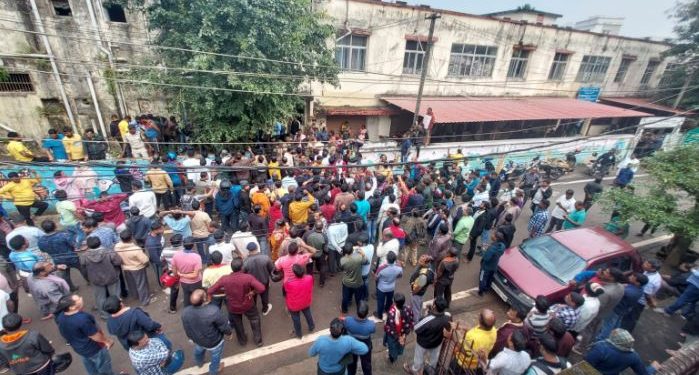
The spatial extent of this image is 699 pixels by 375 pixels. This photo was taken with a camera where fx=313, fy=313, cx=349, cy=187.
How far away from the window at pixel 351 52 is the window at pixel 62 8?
9976mm

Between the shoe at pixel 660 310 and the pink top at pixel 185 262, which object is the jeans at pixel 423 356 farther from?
Result: the shoe at pixel 660 310

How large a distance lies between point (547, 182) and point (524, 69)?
14047 mm

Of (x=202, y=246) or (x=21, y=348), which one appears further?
(x=202, y=246)

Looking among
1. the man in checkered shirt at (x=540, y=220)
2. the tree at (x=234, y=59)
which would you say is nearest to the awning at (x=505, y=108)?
the tree at (x=234, y=59)

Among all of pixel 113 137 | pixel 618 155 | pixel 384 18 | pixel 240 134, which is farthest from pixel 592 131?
pixel 113 137

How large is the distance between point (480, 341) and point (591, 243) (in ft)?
13.6

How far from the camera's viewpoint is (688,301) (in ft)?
19.3

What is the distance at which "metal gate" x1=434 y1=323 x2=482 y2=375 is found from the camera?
3.97m

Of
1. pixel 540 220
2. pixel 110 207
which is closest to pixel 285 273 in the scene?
pixel 110 207

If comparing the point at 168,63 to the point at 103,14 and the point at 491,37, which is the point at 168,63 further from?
the point at 491,37

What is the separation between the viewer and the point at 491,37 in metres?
17.1

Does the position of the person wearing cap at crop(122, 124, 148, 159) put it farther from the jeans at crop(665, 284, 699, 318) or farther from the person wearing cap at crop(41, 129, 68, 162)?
the jeans at crop(665, 284, 699, 318)

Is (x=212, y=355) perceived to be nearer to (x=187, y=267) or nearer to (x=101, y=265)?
(x=187, y=267)

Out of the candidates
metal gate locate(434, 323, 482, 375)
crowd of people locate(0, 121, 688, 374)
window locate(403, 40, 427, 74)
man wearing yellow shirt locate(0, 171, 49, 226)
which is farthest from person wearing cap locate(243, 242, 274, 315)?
window locate(403, 40, 427, 74)
